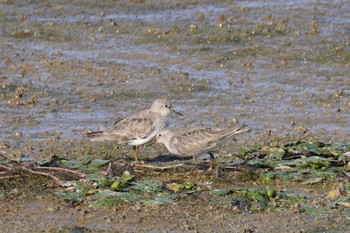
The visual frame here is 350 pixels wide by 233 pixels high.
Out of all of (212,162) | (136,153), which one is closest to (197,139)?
(212,162)

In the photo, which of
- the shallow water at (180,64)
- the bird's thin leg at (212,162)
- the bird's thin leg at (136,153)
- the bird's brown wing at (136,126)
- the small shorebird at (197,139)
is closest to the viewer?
the bird's thin leg at (212,162)

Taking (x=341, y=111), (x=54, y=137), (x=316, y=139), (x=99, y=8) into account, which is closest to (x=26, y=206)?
(x=54, y=137)

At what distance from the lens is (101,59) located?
14562 mm

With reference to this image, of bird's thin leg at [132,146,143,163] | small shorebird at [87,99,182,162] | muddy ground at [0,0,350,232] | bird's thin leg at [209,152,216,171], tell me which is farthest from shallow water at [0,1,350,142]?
bird's thin leg at [209,152,216,171]

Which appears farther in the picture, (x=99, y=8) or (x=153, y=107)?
(x=99, y=8)

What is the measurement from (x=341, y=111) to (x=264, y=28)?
12.1 feet

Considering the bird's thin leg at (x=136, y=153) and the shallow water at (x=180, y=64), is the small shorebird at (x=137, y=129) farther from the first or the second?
the shallow water at (x=180, y=64)

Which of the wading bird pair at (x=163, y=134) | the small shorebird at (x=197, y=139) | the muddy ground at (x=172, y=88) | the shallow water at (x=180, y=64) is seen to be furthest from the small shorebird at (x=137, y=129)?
the shallow water at (x=180, y=64)

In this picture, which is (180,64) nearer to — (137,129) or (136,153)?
(137,129)

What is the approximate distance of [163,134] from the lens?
35.1 feet

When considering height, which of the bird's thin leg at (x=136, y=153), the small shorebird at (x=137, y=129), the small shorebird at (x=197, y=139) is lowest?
the bird's thin leg at (x=136, y=153)

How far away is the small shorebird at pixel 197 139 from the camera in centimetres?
999

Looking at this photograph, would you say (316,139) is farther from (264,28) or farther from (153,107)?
(264,28)

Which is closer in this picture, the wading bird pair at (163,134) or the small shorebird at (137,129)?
the wading bird pair at (163,134)
